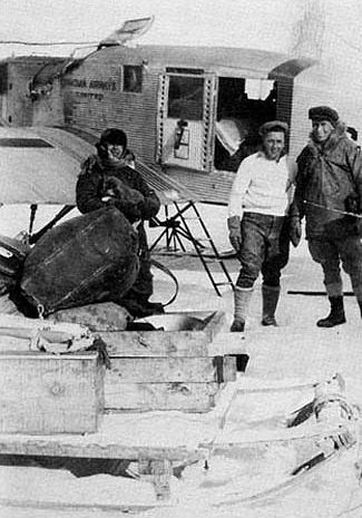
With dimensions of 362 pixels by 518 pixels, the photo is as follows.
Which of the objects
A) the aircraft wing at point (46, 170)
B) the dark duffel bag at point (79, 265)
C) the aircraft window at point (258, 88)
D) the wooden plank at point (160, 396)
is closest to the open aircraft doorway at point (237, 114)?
the aircraft window at point (258, 88)

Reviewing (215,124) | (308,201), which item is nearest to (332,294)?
(308,201)

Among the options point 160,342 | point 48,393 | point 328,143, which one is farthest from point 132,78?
point 48,393

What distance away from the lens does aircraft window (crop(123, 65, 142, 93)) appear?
18.5 ft

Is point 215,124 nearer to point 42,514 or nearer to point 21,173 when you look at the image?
point 21,173

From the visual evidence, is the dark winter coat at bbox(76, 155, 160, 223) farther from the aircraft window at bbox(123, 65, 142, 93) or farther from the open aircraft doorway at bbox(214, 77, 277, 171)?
the aircraft window at bbox(123, 65, 142, 93)

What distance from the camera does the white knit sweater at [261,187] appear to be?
4383mm

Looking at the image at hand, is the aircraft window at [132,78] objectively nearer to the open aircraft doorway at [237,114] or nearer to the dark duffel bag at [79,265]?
the open aircraft doorway at [237,114]

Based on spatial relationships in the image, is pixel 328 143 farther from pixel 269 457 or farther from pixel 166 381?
pixel 166 381

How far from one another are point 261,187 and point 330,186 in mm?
361

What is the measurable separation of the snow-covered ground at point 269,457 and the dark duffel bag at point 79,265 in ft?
1.80

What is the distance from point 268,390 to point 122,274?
29.5 inches

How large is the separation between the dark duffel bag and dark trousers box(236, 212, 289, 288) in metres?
1.07

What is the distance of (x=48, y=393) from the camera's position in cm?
249

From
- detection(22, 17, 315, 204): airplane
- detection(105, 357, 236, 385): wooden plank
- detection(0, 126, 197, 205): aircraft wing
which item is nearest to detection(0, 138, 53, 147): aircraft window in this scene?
detection(0, 126, 197, 205): aircraft wing
